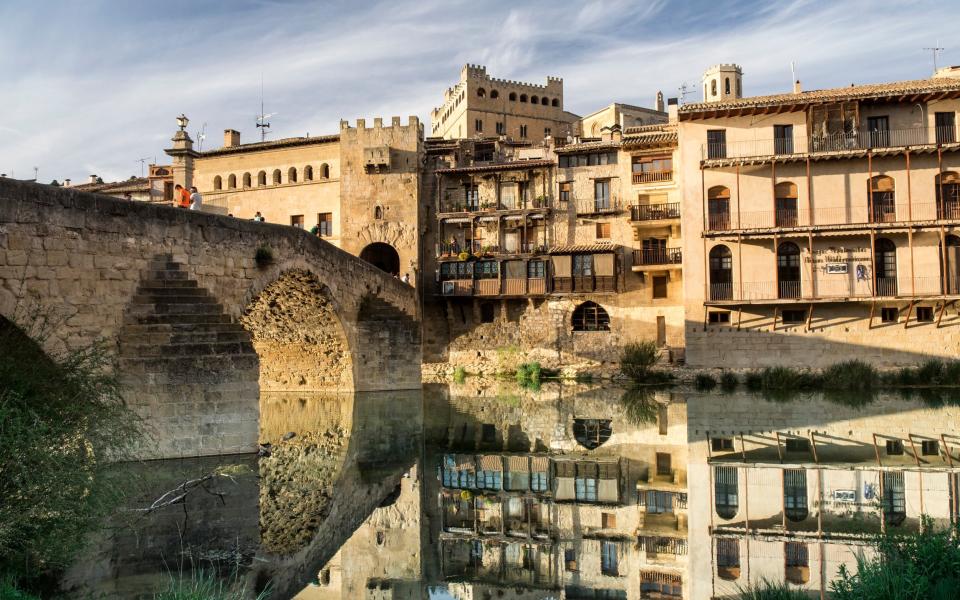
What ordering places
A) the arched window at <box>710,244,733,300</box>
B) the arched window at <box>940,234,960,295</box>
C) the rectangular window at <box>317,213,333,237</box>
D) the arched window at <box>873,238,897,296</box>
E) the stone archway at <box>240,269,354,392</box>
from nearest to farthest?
1. the stone archway at <box>240,269,354,392</box>
2. the arched window at <box>940,234,960,295</box>
3. the arched window at <box>873,238,897,296</box>
4. the arched window at <box>710,244,733,300</box>
5. the rectangular window at <box>317,213,333,237</box>

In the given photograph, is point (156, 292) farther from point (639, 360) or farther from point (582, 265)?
point (582, 265)

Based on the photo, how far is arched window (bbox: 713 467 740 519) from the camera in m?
10.6

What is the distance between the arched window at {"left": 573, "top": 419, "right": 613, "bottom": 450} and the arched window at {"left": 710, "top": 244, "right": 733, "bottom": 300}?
12995 mm

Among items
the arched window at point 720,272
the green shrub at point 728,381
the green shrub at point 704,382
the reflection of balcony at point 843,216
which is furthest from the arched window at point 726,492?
the reflection of balcony at point 843,216

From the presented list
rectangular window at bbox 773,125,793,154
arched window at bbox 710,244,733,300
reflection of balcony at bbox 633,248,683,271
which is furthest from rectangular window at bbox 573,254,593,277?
rectangular window at bbox 773,125,793,154

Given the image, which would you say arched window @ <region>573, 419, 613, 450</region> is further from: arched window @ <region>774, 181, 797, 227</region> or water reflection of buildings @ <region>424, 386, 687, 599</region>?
arched window @ <region>774, 181, 797, 227</region>

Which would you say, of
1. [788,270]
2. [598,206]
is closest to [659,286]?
[598,206]

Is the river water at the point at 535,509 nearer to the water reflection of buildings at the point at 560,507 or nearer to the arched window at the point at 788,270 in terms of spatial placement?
the water reflection of buildings at the point at 560,507

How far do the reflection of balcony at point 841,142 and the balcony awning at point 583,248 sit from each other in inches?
228

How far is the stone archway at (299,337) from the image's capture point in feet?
77.7

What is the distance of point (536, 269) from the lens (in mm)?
37781

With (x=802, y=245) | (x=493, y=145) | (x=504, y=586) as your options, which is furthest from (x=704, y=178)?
(x=504, y=586)

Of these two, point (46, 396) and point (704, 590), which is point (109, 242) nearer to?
point (46, 396)

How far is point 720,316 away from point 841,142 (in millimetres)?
7924
